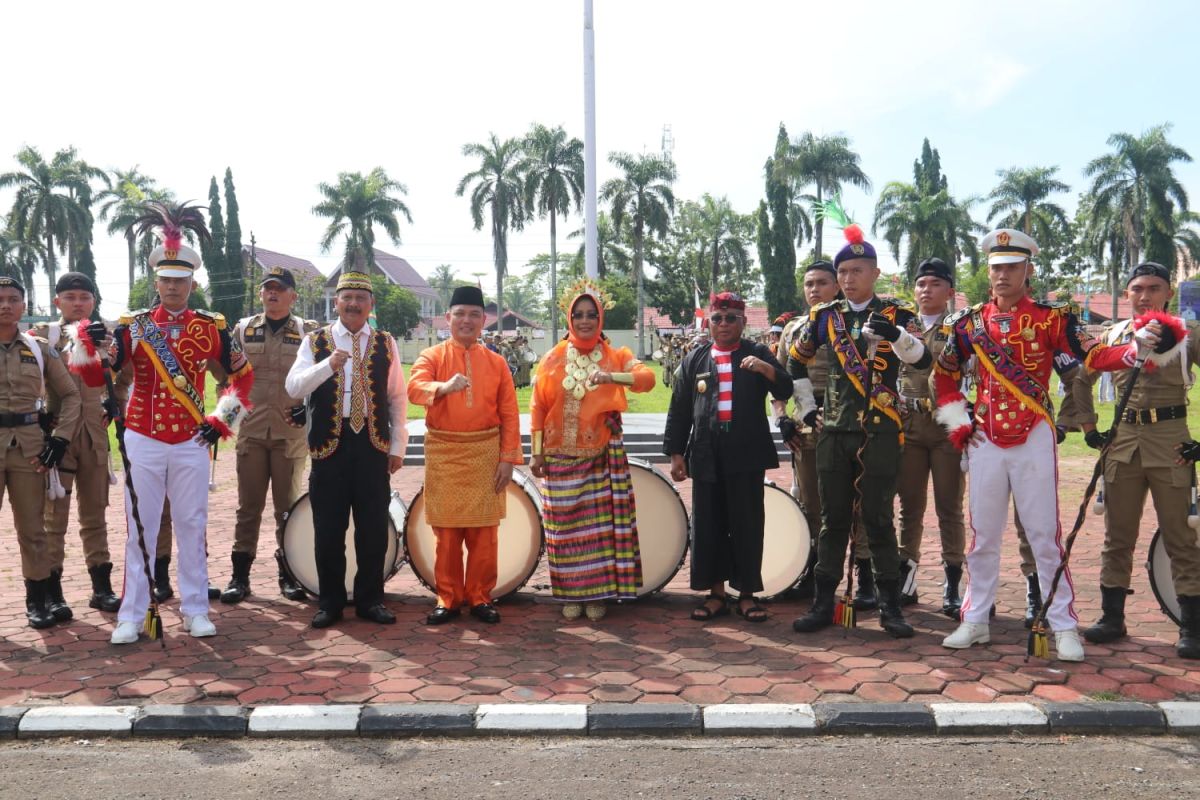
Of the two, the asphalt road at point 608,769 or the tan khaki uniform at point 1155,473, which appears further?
the tan khaki uniform at point 1155,473

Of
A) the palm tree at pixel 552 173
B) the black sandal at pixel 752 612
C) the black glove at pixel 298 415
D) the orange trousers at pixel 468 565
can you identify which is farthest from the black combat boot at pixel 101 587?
the palm tree at pixel 552 173

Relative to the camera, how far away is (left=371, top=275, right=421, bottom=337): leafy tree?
201 feet

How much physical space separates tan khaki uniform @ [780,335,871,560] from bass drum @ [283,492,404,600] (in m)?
2.80

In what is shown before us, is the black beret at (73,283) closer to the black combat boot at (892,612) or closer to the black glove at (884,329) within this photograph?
the black glove at (884,329)

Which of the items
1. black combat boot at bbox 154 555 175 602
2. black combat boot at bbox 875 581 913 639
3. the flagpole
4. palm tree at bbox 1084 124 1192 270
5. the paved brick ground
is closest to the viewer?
the paved brick ground

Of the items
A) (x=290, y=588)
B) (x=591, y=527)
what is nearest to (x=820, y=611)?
(x=591, y=527)

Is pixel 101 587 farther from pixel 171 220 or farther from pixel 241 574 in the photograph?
pixel 171 220

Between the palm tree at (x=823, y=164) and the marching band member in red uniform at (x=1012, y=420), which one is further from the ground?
the palm tree at (x=823, y=164)

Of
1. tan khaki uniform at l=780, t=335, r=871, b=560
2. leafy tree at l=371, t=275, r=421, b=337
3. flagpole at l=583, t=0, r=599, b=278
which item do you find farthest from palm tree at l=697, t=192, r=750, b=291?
tan khaki uniform at l=780, t=335, r=871, b=560

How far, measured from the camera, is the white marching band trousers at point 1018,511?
5234 millimetres

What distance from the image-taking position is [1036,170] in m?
52.8

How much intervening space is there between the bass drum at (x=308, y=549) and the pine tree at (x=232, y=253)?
58321 mm

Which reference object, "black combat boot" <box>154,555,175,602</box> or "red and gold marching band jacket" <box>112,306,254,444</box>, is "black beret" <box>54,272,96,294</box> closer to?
"red and gold marching band jacket" <box>112,306,254,444</box>

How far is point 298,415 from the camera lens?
6109 millimetres
